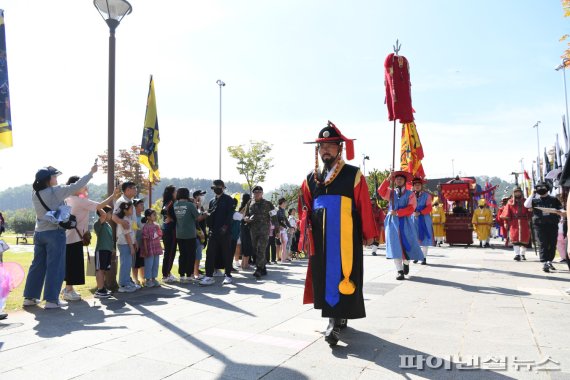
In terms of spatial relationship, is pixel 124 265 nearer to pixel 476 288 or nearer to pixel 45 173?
pixel 45 173

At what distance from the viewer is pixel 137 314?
5012 millimetres

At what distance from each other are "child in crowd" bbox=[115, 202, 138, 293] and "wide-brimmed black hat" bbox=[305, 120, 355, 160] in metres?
3.87

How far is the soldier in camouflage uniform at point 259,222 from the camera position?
882 centimetres

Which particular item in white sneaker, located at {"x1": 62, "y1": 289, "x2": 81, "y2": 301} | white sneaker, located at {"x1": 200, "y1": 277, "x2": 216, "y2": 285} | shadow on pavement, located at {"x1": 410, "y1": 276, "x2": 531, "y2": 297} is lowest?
shadow on pavement, located at {"x1": 410, "y1": 276, "x2": 531, "y2": 297}

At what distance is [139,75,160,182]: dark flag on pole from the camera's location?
10.4m

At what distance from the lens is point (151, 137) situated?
1048 cm

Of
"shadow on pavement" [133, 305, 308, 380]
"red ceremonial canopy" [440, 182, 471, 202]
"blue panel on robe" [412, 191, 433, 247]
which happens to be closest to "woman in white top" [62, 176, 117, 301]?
"shadow on pavement" [133, 305, 308, 380]

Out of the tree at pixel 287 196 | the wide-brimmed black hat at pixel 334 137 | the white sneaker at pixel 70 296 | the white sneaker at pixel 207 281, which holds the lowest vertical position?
the white sneaker at pixel 207 281

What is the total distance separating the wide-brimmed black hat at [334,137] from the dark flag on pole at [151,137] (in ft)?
23.3

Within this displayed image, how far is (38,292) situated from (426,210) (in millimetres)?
8008

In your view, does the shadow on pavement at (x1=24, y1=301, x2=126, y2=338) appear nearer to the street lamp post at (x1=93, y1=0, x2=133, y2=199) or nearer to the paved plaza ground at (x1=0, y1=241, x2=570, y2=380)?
the paved plaza ground at (x1=0, y1=241, x2=570, y2=380)

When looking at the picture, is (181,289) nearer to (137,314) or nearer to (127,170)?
(137,314)

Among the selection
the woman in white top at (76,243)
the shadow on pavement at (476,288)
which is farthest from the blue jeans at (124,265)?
the shadow on pavement at (476,288)

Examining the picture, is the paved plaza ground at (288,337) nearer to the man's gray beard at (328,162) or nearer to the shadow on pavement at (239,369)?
the shadow on pavement at (239,369)
